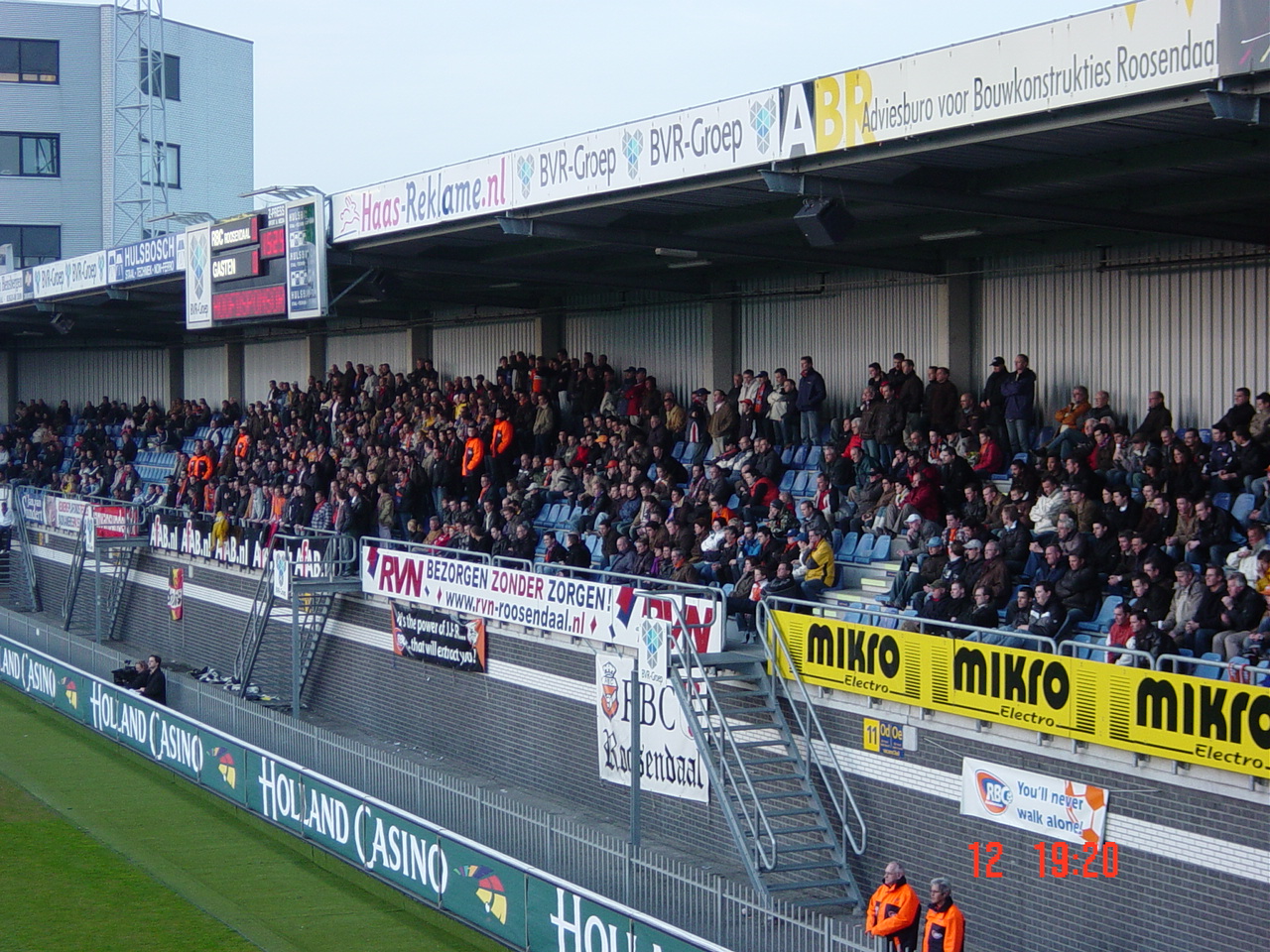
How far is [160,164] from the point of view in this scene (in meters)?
44.5

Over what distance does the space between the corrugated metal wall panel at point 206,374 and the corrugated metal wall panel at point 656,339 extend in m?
16.1

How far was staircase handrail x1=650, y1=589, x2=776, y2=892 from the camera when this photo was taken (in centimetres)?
1423

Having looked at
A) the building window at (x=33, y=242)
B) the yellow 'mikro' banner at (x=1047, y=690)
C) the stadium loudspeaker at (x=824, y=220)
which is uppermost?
the building window at (x=33, y=242)

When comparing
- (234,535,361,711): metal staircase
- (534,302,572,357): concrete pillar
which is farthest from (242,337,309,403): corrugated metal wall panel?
(234,535,361,711): metal staircase

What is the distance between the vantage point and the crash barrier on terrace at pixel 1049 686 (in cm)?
1067

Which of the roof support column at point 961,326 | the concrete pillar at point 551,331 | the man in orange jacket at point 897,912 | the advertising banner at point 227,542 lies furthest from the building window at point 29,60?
the man in orange jacket at point 897,912

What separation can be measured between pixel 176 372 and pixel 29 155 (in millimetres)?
10417

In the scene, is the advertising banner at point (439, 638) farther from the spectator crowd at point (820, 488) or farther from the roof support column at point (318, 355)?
the roof support column at point (318, 355)

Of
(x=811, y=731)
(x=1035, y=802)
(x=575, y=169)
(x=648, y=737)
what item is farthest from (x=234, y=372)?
(x=1035, y=802)

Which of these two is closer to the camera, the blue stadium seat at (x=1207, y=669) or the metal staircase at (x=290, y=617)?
the blue stadium seat at (x=1207, y=669)

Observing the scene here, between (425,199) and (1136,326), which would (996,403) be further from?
(425,199)

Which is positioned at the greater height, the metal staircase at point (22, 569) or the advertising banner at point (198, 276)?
the advertising banner at point (198, 276)

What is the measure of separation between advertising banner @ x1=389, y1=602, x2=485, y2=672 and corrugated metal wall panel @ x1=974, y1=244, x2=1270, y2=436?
8038mm

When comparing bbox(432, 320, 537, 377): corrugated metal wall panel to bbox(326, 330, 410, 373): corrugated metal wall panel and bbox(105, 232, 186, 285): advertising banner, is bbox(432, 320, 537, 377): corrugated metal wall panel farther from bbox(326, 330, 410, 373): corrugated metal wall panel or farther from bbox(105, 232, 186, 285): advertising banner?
bbox(105, 232, 186, 285): advertising banner
